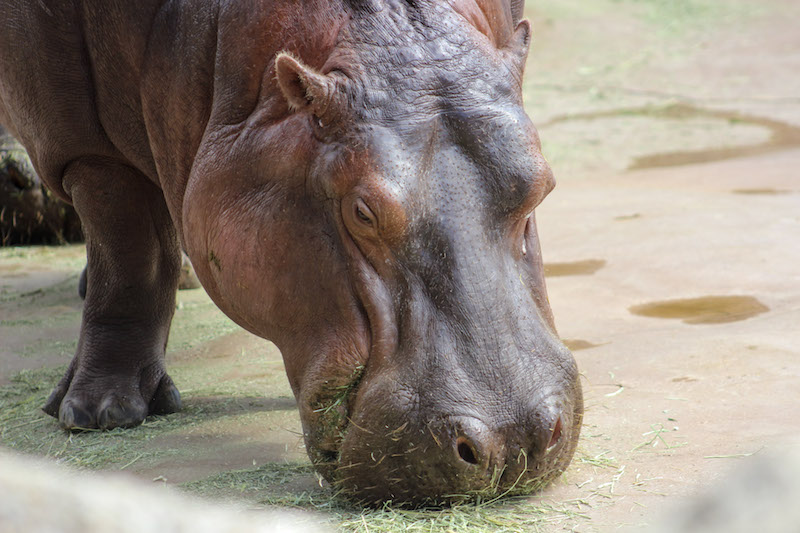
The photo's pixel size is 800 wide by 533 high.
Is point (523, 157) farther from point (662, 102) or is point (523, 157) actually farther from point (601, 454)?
point (662, 102)

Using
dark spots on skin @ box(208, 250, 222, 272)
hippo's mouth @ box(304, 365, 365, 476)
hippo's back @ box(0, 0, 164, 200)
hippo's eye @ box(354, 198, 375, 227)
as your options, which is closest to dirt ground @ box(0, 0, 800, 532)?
hippo's mouth @ box(304, 365, 365, 476)

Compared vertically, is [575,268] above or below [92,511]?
below

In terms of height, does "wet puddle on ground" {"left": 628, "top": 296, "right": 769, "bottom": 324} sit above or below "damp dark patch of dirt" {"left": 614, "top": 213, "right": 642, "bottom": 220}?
above

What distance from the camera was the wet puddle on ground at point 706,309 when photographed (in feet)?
14.9

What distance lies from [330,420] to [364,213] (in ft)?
1.82

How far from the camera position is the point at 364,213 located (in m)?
2.49

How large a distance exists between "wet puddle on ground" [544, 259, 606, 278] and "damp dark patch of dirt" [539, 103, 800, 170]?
3688mm

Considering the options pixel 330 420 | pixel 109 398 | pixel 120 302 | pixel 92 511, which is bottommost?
pixel 109 398

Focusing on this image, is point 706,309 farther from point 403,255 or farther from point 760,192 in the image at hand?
point 760,192

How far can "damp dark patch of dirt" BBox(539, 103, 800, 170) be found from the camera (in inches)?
369

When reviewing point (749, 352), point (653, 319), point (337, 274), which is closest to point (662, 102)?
point (653, 319)

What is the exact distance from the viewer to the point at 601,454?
2967 millimetres

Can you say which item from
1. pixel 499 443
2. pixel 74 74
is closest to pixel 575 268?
pixel 74 74

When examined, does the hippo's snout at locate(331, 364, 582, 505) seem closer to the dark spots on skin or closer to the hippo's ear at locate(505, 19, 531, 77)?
the dark spots on skin
